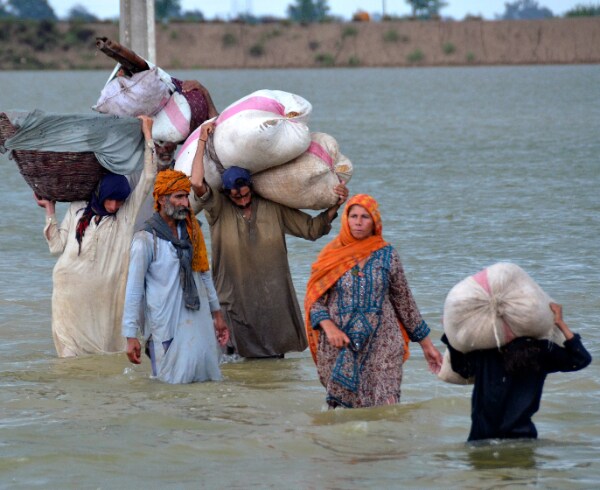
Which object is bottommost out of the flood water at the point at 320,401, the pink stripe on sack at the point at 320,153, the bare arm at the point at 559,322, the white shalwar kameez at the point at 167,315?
the flood water at the point at 320,401

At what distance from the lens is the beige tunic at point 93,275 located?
748cm

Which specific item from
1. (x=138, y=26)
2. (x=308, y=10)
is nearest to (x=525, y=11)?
(x=308, y=10)

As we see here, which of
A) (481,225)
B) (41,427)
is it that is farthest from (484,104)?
(41,427)

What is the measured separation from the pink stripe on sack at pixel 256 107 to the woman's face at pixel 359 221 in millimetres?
1371

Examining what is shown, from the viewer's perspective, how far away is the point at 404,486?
17.4 feet

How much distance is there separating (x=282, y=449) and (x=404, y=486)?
815mm

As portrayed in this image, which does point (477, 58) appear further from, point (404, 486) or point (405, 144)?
point (404, 486)

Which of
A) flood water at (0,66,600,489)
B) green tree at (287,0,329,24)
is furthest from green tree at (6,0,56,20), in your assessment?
flood water at (0,66,600,489)

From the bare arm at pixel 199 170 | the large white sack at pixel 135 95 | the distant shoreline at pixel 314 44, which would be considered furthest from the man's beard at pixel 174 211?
the distant shoreline at pixel 314 44

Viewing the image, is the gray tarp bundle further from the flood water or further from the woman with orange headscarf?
the woman with orange headscarf

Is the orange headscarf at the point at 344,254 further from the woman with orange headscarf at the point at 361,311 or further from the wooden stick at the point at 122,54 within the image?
the wooden stick at the point at 122,54

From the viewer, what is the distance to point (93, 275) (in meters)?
7.54

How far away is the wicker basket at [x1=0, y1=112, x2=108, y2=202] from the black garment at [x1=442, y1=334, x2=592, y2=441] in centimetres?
294

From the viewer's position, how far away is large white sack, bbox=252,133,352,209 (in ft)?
22.9
